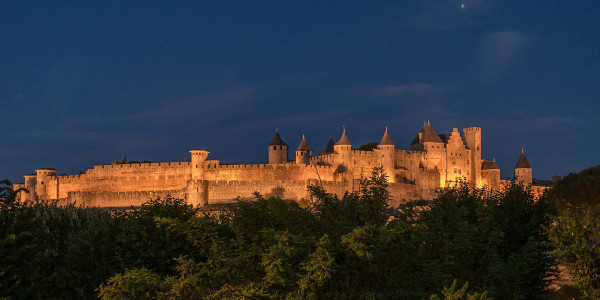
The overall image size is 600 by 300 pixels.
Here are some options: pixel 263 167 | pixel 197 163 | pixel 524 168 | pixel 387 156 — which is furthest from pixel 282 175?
pixel 524 168

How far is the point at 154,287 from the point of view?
14.3 meters

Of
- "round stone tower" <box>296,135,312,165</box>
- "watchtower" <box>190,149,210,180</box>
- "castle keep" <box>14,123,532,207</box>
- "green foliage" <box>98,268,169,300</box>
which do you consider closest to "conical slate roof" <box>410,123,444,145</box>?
"castle keep" <box>14,123,532,207</box>

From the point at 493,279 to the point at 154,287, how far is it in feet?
27.3

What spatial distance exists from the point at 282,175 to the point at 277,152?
22.1 ft

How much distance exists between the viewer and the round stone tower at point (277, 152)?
70125 millimetres

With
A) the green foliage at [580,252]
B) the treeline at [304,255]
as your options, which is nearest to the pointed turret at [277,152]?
the treeline at [304,255]

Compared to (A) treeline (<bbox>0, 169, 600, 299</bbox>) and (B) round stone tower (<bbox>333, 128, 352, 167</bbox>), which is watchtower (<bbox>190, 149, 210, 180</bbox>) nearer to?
(B) round stone tower (<bbox>333, 128, 352, 167</bbox>)

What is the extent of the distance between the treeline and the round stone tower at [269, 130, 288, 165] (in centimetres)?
4927

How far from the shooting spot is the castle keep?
194 feet

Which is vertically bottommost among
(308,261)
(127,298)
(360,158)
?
(127,298)

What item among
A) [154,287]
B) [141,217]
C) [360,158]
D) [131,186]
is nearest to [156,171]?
[131,186]

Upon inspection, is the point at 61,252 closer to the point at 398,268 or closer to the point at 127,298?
the point at 127,298

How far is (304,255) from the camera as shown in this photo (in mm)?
13906

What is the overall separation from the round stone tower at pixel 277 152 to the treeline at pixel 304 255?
49.3 meters
